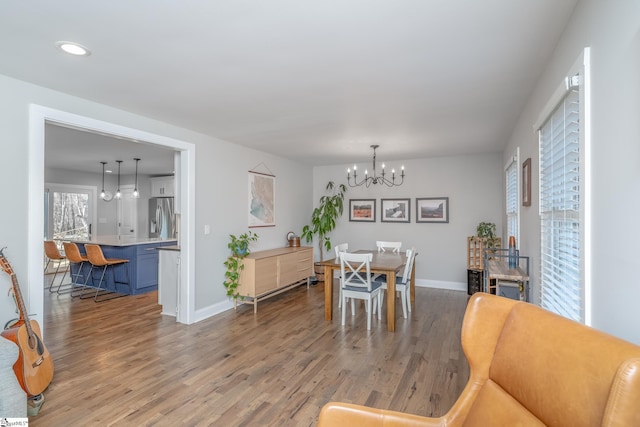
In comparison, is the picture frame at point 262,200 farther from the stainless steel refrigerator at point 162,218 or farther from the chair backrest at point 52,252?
the chair backrest at point 52,252

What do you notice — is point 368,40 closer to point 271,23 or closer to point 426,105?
point 271,23

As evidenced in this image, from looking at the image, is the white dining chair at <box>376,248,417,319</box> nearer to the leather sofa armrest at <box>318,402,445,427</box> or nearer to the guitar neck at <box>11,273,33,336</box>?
the leather sofa armrest at <box>318,402,445,427</box>

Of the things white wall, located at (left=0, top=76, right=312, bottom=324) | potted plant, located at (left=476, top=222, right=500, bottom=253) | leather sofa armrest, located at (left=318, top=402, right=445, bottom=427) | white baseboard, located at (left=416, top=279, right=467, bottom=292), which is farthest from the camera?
white baseboard, located at (left=416, top=279, right=467, bottom=292)

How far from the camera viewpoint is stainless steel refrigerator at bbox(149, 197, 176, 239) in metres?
7.87

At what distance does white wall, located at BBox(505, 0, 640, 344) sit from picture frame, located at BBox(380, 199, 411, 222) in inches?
184

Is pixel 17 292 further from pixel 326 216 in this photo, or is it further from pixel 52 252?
pixel 326 216

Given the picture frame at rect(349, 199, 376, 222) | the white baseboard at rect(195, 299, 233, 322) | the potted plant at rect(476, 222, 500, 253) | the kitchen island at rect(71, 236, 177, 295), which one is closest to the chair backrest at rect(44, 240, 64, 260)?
the kitchen island at rect(71, 236, 177, 295)

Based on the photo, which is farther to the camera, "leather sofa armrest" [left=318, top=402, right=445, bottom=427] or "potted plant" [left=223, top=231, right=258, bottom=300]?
"potted plant" [left=223, top=231, right=258, bottom=300]

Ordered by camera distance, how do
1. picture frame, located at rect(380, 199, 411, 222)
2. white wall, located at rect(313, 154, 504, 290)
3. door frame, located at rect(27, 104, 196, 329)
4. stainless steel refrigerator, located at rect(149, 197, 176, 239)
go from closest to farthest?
door frame, located at rect(27, 104, 196, 329) → white wall, located at rect(313, 154, 504, 290) → picture frame, located at rect(380, 199, 411, 222) → stainless steel refrigerator, located at rect(149, 197, 176, 239)

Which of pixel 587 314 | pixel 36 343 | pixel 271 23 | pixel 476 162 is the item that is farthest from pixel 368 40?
pixel 476 162

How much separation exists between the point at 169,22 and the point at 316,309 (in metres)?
3.80

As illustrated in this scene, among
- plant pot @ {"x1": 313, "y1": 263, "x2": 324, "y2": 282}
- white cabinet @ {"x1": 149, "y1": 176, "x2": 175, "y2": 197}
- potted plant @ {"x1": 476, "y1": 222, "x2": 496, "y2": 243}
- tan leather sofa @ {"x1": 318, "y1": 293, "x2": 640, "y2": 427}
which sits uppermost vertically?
white cabinet @ {"x1": 149, "y1": 176, "x2": 175, "y2": 197}

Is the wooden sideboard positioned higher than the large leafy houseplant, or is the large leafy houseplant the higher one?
the large leafy houseplant

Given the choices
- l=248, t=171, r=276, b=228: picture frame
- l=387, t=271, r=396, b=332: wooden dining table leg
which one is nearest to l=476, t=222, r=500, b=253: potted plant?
l=387, t=271, r=396, b=332: wooden dining table leg
